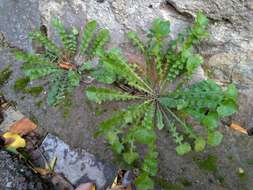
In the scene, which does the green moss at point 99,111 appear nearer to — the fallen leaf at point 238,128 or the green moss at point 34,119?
the green moss at point 34,119

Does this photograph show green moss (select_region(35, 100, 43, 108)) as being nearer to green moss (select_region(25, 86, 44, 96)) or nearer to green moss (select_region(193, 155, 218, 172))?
green moss (select_region(25, 86, 44, 96))

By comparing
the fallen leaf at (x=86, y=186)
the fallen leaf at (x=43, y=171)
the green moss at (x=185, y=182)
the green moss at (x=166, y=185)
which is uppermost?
the green moss at (x=185, y=182)

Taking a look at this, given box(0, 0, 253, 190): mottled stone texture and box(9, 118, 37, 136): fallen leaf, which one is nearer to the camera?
box(0, 0, 253, 190): mottled stone texture

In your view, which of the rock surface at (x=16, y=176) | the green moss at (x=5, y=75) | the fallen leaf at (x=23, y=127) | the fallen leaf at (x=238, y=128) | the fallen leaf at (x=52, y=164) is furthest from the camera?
the green moss at (x=5, y=75)

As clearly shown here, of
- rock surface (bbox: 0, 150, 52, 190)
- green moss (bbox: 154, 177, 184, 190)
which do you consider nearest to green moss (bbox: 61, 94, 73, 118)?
rock surface (bbox: 0, 150, 52, 190)

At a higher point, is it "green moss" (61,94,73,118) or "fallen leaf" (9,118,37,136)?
"green moss" (61,94,73,118)

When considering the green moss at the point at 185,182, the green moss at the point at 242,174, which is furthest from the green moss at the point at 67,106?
the green moss at the point at 242,174

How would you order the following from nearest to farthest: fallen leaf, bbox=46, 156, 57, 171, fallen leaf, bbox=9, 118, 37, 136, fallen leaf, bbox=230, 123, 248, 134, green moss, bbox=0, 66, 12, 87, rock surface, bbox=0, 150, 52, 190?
rock surface, bbox=0, 150, 52, 190 < fallen leaf, bbox=230, 123, 248, 134 < fallen leaf, bbox=46, 156, 57, 171 < fallen leaf, bbox=9, 118, 37, 136 < green moss, bbox=0, 66, 12, 87

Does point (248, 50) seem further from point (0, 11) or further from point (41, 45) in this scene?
point (0, 11)

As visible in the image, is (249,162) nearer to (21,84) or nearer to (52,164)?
(52,164)
